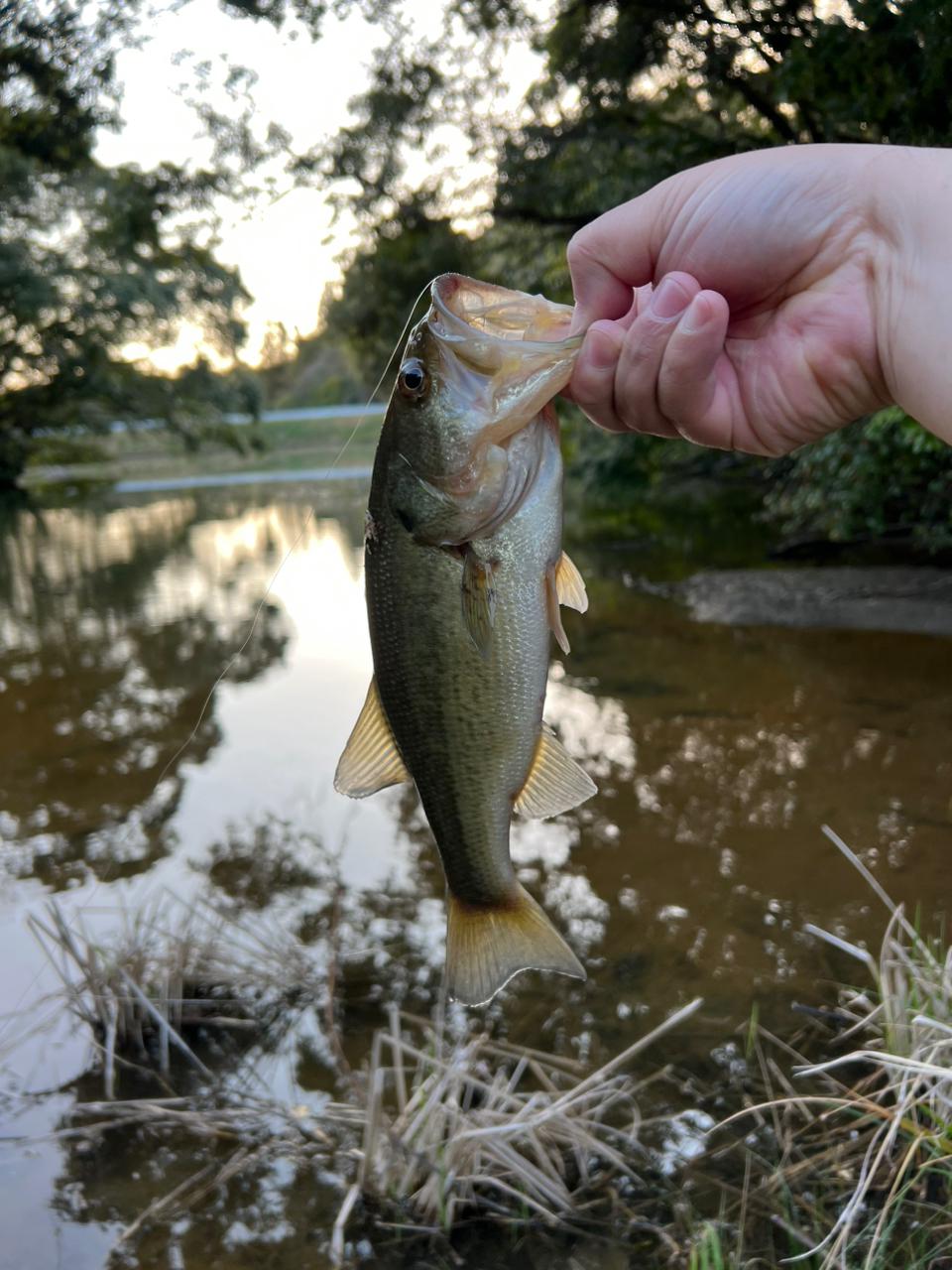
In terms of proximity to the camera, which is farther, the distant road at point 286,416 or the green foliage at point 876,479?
the distant road at point 286,416

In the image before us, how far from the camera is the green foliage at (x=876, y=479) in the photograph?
30.8 ft

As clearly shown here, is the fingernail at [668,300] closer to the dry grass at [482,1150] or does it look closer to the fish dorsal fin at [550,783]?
the fish dorsal fin at [550,783]

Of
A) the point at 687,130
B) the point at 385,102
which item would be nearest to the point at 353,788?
the point at 687,130

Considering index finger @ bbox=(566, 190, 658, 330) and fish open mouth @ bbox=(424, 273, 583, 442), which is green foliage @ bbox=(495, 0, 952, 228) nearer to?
index finger @ bbox=(566, 190, 658, 330)

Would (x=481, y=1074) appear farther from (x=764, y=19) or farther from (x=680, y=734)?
(x=764, y=19)

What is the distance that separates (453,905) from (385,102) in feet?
Result: 39.4

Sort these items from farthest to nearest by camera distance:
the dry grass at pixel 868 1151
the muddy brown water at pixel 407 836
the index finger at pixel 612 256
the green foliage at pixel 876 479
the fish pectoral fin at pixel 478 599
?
the green foliage at pixel 876 479 < the muddy brown water at pixel 407 836 < the dry grass at pixel 868 1151 < the index finger at pixel 612 256 < the fish pectoral fin at pixel 478 599

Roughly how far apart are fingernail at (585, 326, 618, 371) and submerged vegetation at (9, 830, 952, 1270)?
1.92 metres

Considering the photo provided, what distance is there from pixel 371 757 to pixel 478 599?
391 mm

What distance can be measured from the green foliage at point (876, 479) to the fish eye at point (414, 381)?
25.4ft

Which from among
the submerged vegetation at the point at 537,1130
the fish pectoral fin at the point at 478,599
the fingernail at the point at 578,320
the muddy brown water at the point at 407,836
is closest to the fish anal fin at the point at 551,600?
the fish pectoral fin at the point at 478,599

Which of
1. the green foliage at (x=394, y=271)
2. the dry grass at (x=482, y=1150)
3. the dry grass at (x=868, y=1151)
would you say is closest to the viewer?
the dry grass at (x=868, y=1151)

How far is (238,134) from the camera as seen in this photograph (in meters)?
12.0

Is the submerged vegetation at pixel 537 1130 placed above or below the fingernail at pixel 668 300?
below
